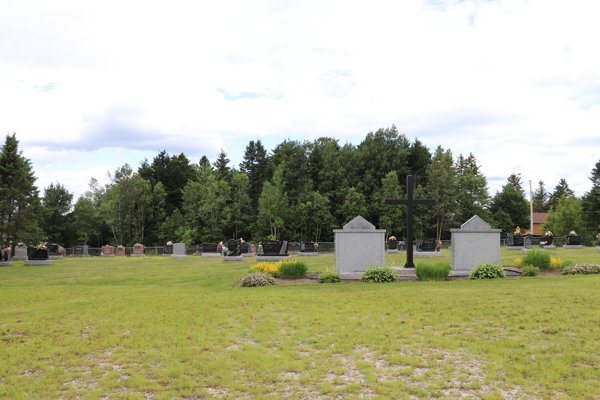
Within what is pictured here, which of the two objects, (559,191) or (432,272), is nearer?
(432,272)

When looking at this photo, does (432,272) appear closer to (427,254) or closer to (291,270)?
(291,270)

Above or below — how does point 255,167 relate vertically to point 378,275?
above

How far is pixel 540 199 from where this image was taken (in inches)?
4085

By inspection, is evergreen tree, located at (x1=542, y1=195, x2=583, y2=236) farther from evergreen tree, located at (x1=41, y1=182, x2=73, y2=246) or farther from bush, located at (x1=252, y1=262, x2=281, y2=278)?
evergreen tree, located at (x1=41, y1=182, x2=73, y2=246)

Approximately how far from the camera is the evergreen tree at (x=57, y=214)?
60.5m

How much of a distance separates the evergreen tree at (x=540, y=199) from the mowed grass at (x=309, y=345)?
92.6 m

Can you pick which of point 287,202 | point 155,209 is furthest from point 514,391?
point 155,209

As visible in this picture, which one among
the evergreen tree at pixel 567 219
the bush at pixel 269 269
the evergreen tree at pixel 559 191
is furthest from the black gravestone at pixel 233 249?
the evergreen tree at pixel 559 191

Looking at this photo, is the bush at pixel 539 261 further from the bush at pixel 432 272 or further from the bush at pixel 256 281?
the bush at pixel 256 281

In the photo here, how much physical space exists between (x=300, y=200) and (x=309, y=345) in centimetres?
4616

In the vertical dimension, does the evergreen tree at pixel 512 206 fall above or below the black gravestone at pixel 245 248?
above

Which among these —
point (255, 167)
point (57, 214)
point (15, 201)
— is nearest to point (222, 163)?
point (255, 167)

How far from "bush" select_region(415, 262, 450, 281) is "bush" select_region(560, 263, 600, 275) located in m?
4.48

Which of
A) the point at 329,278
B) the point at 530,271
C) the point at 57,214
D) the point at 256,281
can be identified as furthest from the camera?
the point at 57,214
